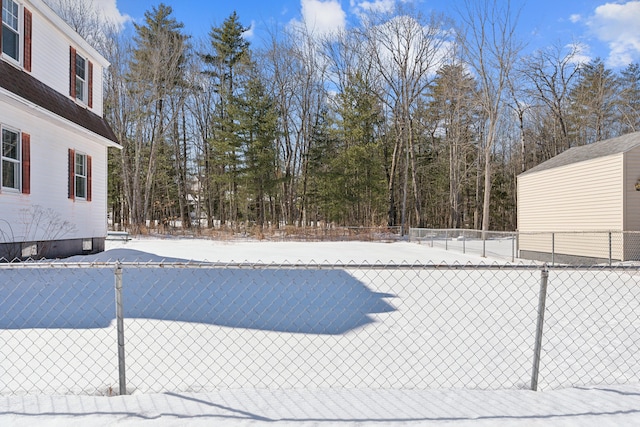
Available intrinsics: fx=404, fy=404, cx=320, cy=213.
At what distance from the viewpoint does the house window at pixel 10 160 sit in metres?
8.53

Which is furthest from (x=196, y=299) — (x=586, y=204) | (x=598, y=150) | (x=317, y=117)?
(x=317, y=117)

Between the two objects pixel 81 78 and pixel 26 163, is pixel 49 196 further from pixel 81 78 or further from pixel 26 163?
pixel 81 78

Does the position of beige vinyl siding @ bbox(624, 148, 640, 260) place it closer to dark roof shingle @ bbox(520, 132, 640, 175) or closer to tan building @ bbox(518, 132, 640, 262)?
tan building @ bbox(518, 132, 640, 262)

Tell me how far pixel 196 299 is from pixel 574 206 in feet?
40.9

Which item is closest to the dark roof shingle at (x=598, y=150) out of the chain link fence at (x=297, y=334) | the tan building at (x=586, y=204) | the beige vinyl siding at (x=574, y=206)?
the tan building at (x=586, y=204)

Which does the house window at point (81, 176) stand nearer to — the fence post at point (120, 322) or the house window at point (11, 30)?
the house window at point (11, 30)

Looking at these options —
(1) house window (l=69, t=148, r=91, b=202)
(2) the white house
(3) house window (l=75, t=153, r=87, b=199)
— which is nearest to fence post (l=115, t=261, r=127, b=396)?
(2) the white house

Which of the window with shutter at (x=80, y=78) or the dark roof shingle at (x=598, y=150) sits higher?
the window with shutter at (x=80, y=78)

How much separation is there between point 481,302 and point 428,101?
2771 centimetres

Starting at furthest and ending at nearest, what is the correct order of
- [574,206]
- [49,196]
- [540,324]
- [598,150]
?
[574,206] → [598,150] → [49,196] → [540,324]

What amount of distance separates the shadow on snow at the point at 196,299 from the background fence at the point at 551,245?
26.3 ft

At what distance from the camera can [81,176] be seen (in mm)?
11766

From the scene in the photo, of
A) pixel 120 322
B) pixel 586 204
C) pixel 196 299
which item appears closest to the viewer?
pixel 120 322

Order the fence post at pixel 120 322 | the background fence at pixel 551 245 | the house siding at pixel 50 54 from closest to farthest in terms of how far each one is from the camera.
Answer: the fence post at pixel 120 322 → the house siding at pixel 50 54 → the background fence at pixel 551 245
